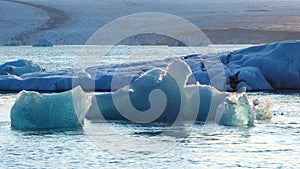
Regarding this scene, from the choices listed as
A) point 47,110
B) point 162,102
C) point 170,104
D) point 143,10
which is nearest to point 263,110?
point 170,104

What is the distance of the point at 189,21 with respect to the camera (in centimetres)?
6272

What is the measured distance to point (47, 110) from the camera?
11.9 meters

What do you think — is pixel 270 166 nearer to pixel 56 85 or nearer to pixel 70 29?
pixel 56 85

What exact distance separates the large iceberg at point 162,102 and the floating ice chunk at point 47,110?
0.95 meters

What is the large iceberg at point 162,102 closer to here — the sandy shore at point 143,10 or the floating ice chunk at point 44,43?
the floating ice chunk at point 44,43

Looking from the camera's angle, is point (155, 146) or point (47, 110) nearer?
point (155, 146)

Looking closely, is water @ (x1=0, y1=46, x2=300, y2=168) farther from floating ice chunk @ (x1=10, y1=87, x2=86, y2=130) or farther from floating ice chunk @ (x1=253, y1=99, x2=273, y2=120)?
floating ice chunk @ (x1=253, y1=99, x2=273, y2=120)

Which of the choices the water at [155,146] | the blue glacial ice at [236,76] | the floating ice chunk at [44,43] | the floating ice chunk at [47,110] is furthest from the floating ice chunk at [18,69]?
the floating ice chunk at [44,43]

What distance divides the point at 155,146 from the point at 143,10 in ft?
184

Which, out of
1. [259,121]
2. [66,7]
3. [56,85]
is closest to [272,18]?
[66,7]

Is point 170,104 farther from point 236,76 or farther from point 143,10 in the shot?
point 143,10

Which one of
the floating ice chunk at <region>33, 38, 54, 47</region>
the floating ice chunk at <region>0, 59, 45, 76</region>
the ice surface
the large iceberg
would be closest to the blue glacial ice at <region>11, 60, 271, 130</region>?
the large iceberg

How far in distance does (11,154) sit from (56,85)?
8959 mm

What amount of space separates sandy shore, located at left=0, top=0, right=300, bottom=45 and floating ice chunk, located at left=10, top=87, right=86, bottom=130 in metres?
42.8
